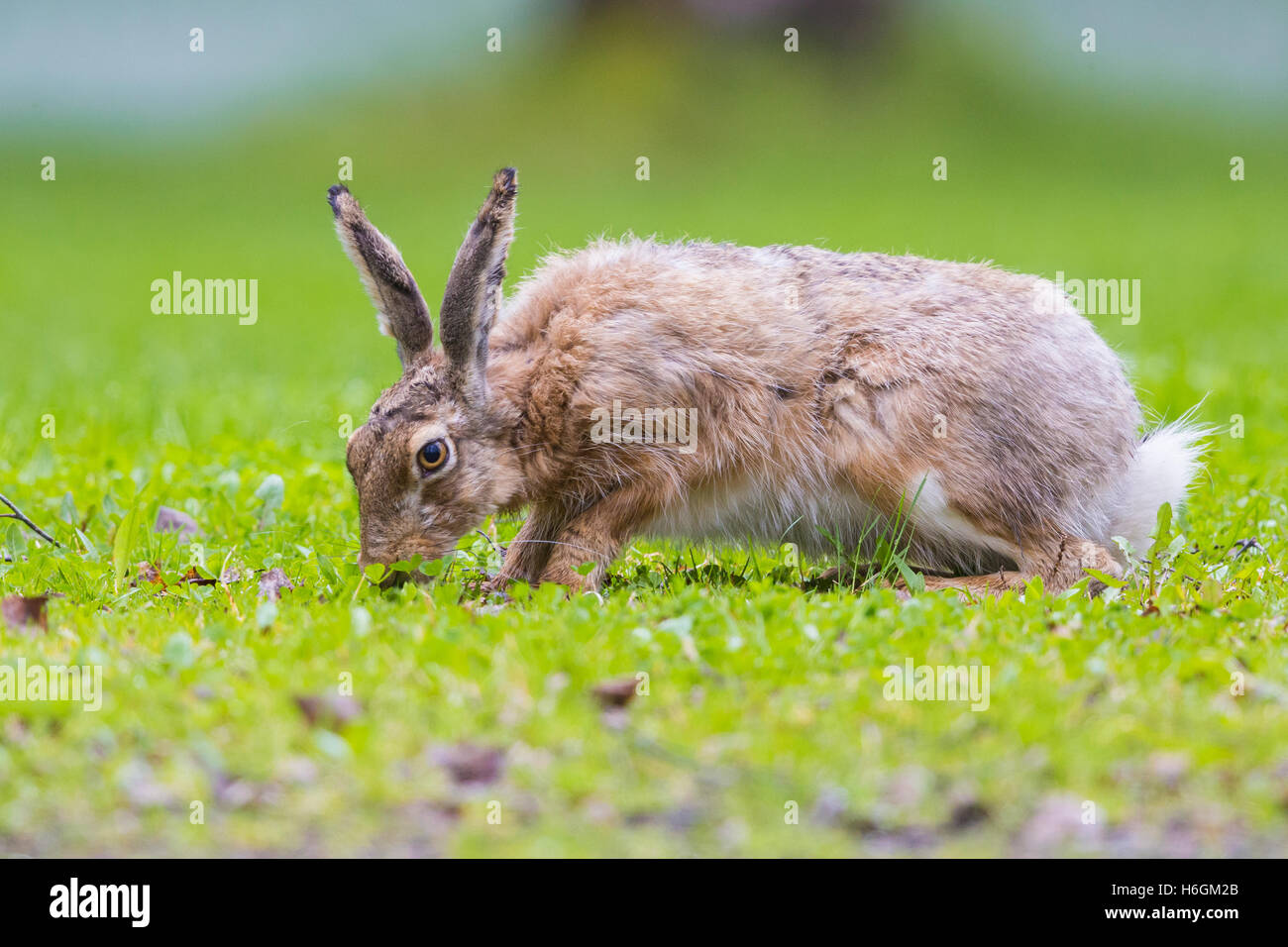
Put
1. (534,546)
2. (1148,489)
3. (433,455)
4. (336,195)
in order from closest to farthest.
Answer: (433,455), (336,195), (534,546), (1148,489)

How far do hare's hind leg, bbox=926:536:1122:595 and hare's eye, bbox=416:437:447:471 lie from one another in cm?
197

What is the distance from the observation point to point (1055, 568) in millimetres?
5848

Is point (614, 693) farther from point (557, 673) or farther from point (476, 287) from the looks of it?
point (476, 287)

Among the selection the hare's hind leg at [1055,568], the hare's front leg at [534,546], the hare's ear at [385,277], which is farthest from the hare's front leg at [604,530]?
the hare's hind leg at [1055,568]

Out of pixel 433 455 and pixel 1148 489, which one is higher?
pixel 433 455

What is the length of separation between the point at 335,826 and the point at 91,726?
820 mm

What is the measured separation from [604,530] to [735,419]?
684mm

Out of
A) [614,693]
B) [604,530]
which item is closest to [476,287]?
[604,530]

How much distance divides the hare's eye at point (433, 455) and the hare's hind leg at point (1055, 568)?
6.47 feet

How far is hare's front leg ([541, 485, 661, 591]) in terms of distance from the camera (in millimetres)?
5680

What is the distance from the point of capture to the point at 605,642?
443 centimetres

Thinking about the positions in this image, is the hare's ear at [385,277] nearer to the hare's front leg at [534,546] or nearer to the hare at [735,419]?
the hare at [735,419]
